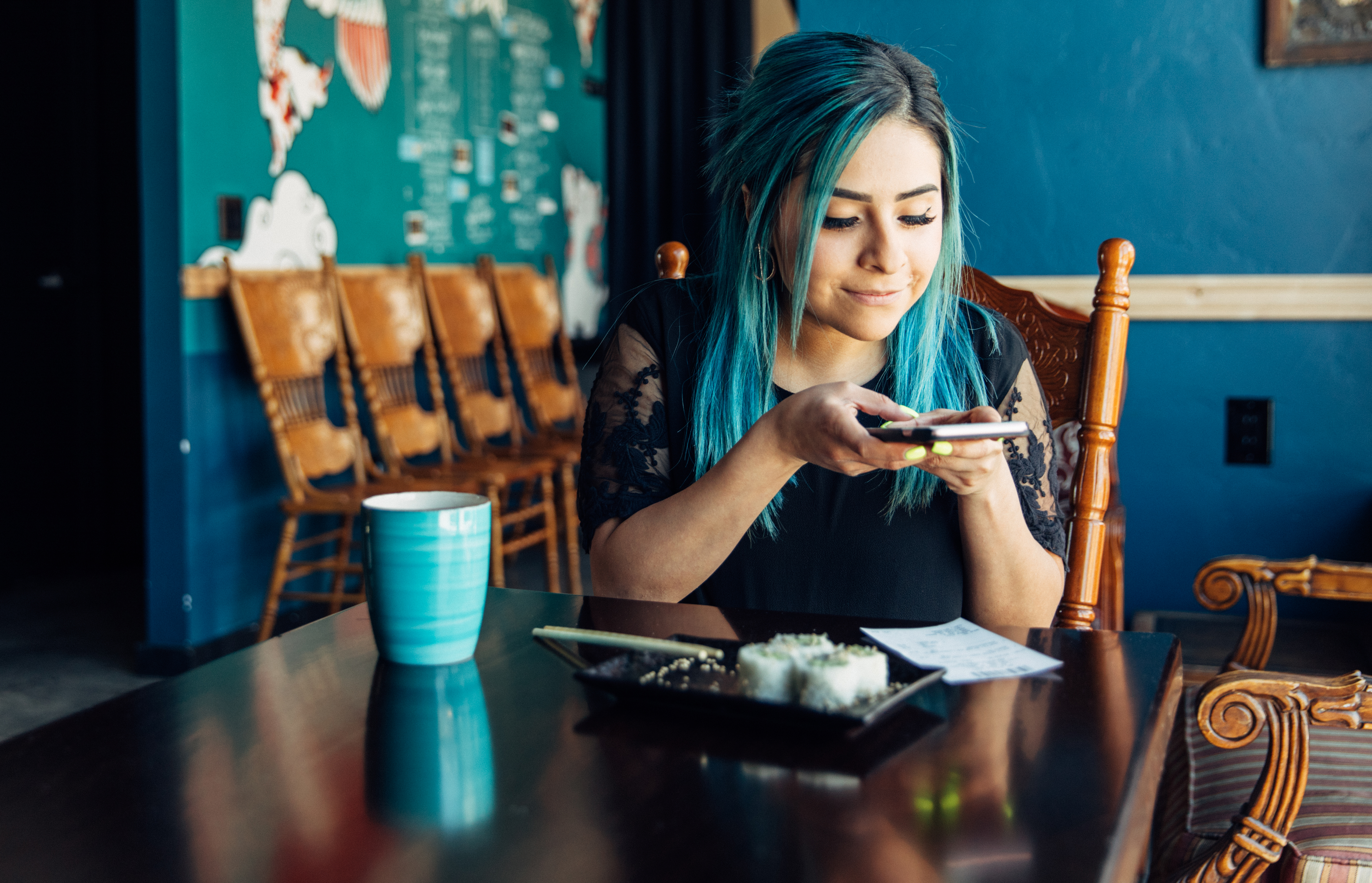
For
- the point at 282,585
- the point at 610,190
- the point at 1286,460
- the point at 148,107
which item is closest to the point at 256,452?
the point at 282,585

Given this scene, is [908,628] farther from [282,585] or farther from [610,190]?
[610,190]

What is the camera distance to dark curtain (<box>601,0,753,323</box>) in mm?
4500

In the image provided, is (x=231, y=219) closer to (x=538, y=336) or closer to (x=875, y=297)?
(x=538, y=336)

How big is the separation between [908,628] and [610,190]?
12.7ft

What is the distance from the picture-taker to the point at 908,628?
37.2 inches

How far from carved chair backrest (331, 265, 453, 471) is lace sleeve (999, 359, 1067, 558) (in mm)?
2576

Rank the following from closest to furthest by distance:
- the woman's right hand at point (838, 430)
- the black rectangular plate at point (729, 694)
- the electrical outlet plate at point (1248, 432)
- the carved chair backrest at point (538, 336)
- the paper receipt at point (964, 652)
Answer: the black rectangular plate at point (729, 694) < the paper receipt at point (964, 652) < the woman's right hand at point (838, 430) < the electrical outlet plate at point (1248, 432) < the carved chair backrest at point (538, 336)

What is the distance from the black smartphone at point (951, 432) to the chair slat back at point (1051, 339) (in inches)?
24.7

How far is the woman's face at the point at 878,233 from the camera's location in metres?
1.18

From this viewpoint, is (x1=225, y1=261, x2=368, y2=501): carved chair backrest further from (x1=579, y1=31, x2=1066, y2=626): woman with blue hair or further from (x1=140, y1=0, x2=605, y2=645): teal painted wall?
(x1=579, y1=31, x2=1066, y2=626): woman with blue hair

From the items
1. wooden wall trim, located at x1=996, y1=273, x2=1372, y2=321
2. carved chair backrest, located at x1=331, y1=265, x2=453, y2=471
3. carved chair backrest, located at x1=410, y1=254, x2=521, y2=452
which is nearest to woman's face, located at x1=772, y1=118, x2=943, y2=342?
wooden wall trim, located at x1=996, y1=273, x2=1372, y2=321

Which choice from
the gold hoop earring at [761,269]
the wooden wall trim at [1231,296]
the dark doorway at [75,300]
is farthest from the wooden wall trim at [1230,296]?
the dark doorway at [75,300]

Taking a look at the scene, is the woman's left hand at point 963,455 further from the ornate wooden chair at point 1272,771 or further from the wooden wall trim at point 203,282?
the wooden wall trim at point 203,282

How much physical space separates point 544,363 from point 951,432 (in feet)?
12.8
